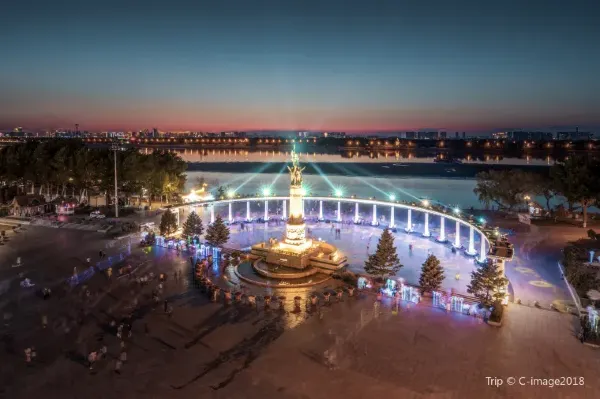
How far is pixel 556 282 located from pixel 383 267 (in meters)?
10.9

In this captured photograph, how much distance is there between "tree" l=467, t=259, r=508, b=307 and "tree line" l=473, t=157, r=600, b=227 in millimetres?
25440

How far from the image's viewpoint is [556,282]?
28.3 m

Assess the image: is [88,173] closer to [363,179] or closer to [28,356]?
[28,356]

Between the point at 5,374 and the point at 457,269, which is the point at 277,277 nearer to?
the point at 457,269

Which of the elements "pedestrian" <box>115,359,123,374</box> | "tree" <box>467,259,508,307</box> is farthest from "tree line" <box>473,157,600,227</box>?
"pedestrian" <box>115,359,123,374</box>

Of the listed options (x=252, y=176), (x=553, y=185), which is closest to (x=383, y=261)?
(x=553, y=185)

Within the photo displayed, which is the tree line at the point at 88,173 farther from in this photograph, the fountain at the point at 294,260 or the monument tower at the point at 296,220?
the fountain at the point at 294,260

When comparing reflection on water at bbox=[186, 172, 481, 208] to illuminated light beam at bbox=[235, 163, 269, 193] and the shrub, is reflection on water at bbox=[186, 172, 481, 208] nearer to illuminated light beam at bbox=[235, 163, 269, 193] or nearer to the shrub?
illuminated light beam at bbox=[235, 163, 269, 193]

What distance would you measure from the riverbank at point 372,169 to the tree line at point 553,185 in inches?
2040

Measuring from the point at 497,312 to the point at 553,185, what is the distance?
113 feet

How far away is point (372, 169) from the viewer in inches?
4769

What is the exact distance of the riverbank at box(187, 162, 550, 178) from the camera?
364 feet

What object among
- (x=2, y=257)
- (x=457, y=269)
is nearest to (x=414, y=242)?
(x=457, y=269)

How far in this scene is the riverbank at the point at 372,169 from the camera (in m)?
111
